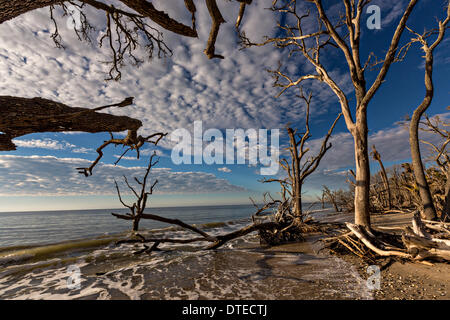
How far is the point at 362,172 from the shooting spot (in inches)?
184

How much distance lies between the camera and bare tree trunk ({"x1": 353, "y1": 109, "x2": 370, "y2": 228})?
463 centimetres

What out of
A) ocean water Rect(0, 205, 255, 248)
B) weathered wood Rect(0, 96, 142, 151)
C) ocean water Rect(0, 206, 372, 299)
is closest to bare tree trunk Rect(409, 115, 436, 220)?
ocean water Rect(0, 206, 372, 299)

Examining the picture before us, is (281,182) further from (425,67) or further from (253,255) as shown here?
(425,67)

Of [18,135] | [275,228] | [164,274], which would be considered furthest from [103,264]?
[275,228]

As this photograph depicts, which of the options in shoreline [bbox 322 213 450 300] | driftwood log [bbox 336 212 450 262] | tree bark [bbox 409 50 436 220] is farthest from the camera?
tree bark [bbox 409 50 436 220]

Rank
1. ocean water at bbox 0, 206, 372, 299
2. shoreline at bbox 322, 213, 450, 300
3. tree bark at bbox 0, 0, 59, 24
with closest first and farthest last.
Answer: tree bark at bbox 0, 0, 59, 24 < shoreline at bbox 322, 213, 450, 300 < ocean water at bbox 0, 206, 372, 299

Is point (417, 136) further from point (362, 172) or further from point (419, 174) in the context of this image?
point (362, 172)

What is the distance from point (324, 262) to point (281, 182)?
5413 millimetres

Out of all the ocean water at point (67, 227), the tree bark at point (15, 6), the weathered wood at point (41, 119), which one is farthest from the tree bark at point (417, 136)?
the ocean water at point (67, 227)

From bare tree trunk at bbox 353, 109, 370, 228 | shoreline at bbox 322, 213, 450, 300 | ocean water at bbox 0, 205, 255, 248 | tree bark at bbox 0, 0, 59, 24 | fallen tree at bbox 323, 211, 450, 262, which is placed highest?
tree bark at bbox 0, 0, 59, 24

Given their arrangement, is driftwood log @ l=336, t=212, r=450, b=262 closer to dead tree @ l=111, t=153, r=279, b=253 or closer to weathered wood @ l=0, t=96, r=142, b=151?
dead tree @ l=111, t=153, r=279, b=253
